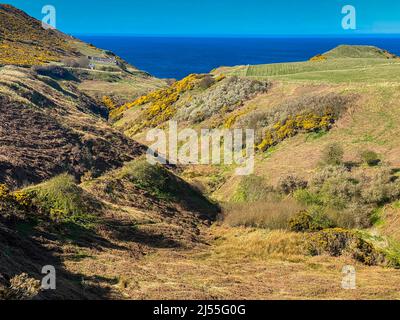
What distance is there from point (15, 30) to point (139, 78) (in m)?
41.7

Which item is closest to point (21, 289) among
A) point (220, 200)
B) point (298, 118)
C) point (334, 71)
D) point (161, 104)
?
point (220, 200)

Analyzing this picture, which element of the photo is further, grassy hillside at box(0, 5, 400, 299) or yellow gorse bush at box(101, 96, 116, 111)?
yellow gorse bush at box(101, 96, 116, 111)

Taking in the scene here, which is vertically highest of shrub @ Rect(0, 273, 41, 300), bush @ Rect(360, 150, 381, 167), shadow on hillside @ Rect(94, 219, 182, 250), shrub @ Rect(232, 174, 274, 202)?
bush @ Rect(360, 150, 381, 167)

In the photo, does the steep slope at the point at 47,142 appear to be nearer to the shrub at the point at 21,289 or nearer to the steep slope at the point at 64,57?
the shrub at the point at 21,289

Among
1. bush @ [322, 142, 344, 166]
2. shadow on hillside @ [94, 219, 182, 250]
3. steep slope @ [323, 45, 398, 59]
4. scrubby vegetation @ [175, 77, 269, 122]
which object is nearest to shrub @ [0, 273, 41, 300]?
shadow on hillside @ [94, 219, 182, 250]

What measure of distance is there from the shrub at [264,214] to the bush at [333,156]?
5741 mm

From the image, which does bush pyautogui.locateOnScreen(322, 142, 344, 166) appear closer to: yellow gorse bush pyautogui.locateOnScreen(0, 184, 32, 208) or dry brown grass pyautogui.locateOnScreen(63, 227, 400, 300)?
dry brown grass pyautogui.locateOnScreen(63, 227, 400, 300)

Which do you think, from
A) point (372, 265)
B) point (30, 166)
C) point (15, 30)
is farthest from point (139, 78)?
point (372, 265)

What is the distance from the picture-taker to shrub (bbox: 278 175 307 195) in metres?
31.0

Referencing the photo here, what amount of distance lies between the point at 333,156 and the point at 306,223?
35.2 ft

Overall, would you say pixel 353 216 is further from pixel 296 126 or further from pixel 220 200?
pixel 296 126

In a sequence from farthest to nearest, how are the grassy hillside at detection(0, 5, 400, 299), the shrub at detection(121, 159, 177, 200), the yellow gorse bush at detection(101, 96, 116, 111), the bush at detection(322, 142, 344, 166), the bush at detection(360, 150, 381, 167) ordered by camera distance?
the yellow gorse bush at detection(101, 96, 116, 111), the bush at detection(322, 142, 344, 166), the bush at detection(360, 150, 381, 167), the shrub at detection(121, 159, 177, 200), the grassy hillside at detection(0, 5, 400, 299)

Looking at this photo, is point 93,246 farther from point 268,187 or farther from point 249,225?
point 268,187

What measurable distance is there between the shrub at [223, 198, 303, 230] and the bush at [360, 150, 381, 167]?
7.15 meters
